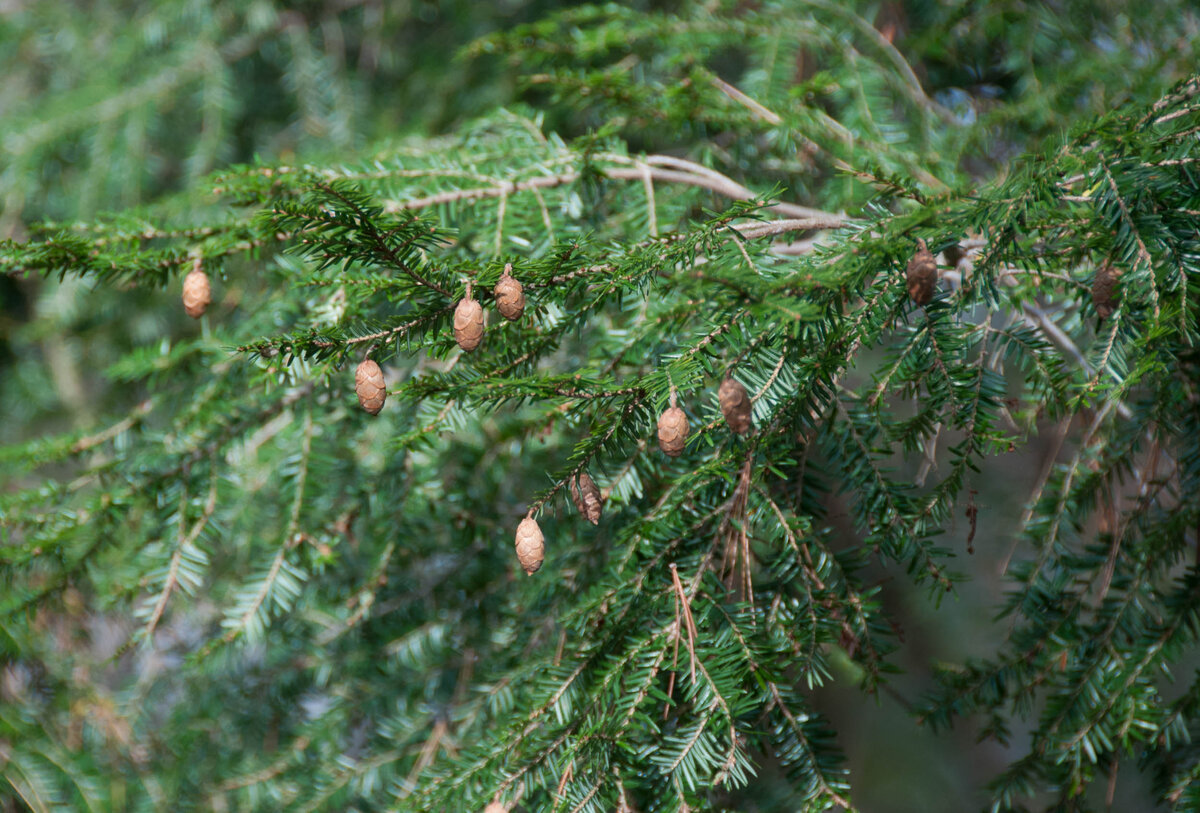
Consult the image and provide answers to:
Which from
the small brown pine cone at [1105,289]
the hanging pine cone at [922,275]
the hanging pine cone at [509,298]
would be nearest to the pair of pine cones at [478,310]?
the hanging pine cone at [509,298]

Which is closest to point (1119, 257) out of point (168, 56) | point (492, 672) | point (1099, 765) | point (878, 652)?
point (878, 652)

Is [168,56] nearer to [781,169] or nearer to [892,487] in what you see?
[781,169]

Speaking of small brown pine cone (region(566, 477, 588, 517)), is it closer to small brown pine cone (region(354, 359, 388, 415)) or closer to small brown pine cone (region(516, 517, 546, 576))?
small brown pine cone (region(516, 517, 546, 576))

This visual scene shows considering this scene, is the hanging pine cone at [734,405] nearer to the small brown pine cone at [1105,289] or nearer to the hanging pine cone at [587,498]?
the hanging pine cone at [587,498]

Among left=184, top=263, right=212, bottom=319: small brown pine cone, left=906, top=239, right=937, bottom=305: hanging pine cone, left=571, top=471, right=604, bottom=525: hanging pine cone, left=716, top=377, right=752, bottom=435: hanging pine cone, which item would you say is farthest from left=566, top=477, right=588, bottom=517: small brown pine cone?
left=184, top=263, right=212, bottom=319: small brown pine cone

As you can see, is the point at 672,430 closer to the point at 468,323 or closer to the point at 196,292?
the point at 468,323
